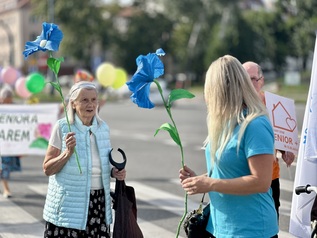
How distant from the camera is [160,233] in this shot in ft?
20.2

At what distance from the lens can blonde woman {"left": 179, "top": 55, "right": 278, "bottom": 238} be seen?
9.23 feet

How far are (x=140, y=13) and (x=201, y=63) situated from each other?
1569 centimetres

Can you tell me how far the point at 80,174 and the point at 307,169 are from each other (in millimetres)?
Result: 1637

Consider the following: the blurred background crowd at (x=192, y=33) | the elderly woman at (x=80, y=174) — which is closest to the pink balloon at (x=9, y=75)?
the elderly woman at (x=80, y=174)

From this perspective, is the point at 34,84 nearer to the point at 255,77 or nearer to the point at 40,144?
the point at 40,144

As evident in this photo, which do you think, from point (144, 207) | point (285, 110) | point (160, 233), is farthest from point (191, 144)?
point (285, 110)

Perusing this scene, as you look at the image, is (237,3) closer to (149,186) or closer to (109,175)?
(149,186)

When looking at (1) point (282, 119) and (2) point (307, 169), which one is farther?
(1) point (282, 119)

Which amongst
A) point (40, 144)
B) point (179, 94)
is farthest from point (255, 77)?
point (40, 144)

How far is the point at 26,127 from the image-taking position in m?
9.16

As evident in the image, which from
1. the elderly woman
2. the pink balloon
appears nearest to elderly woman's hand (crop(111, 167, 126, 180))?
the elderly woman

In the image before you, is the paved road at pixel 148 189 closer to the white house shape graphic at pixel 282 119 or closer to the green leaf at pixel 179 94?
the white house shape graphic at pixel 282 119

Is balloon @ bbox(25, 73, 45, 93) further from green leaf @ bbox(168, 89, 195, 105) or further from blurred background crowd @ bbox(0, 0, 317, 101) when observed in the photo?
blurred background crowd @ bbox(0, 0, 317, 101)

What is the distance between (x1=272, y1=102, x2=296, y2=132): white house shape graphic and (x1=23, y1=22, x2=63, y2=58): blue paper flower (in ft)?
6.32
